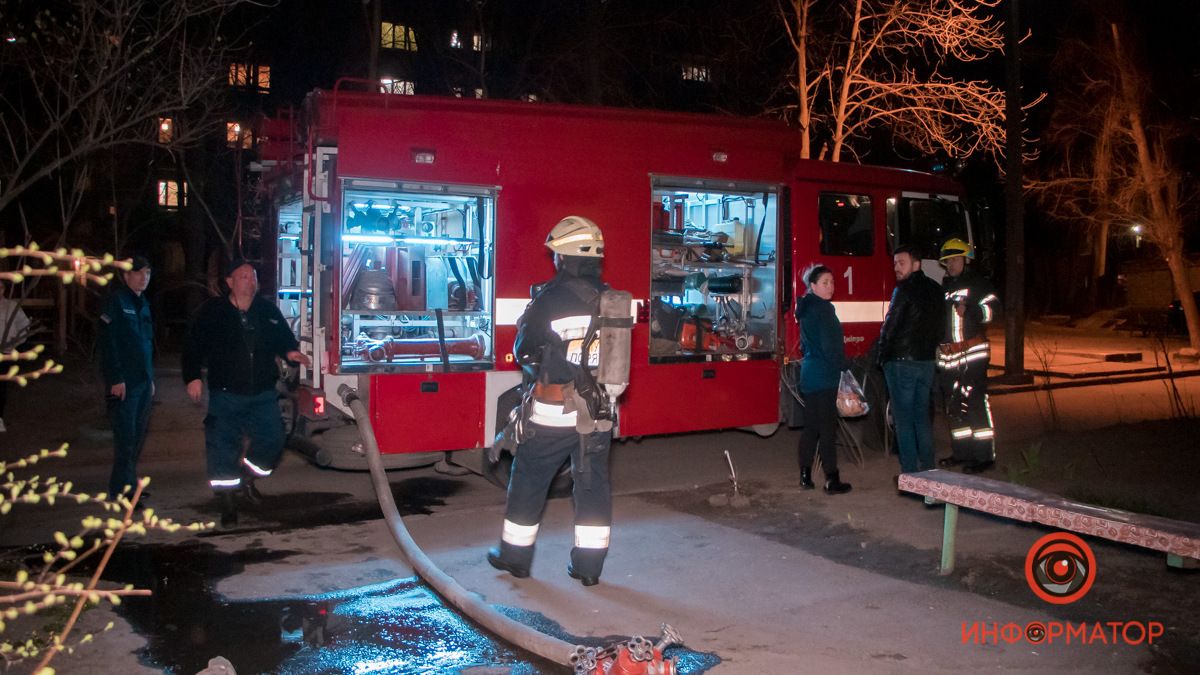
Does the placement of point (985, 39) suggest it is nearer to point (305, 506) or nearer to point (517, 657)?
point (305, 506)

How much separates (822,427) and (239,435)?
13.3ft

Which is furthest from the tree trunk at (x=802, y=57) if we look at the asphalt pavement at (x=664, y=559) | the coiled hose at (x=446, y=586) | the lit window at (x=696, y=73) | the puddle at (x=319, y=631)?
the puddle at (x=319, y=631)

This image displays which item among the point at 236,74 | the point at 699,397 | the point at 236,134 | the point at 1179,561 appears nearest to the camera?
the point at 1179,561

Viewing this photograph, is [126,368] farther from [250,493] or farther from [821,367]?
[821,367]

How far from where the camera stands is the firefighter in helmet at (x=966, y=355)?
7.82 metres

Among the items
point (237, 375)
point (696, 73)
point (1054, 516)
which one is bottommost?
point (1054, 516)

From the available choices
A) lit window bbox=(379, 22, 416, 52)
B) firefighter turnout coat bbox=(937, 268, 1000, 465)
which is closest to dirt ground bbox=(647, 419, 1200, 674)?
firefighter turnout coat bbox=(937, 268, 1000, 465)

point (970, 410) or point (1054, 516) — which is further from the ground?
point (970, 410)

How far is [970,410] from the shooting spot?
26.0ft

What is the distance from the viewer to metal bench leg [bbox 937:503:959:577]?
217 inches

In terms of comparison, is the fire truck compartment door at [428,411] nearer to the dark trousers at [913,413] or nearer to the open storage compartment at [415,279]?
the open storage compartment at [415,279]

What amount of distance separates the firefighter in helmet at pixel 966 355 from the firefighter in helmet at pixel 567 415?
137 inches

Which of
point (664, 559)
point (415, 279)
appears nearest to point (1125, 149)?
point (415, 279)

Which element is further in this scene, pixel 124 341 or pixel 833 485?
pixel 833 485
